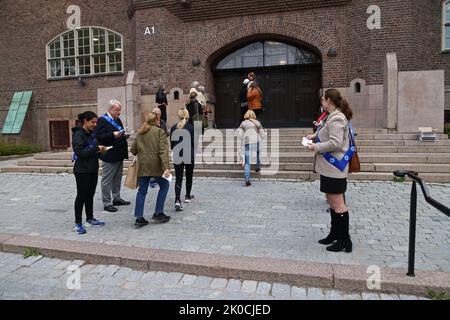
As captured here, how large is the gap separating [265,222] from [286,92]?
498 inches

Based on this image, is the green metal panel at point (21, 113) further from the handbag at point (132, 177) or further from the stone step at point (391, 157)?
the handbag at point (132, 177)

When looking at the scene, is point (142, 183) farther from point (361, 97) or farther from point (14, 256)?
point (361, 97)

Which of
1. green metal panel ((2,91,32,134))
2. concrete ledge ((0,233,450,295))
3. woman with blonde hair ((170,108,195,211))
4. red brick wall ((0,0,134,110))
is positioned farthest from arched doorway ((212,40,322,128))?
concrete ledge ((0,233,450,295))

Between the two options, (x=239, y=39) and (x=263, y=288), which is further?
(x=239, y=39)

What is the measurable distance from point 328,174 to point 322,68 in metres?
12.5

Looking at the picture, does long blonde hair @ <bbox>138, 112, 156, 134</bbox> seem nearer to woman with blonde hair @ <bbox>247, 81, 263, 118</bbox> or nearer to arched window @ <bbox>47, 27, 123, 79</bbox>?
woman with blonde hair @ <bbox>247, 81, 263, 118</bbox>

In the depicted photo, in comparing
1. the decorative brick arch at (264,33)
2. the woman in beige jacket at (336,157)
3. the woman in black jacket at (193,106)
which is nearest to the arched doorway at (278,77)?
the decorative brick arch at (264,33)

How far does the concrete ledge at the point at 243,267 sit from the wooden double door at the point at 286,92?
1367cm

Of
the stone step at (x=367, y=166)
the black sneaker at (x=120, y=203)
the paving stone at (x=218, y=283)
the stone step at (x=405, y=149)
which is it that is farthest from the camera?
the stone step at (x=405, y=149)

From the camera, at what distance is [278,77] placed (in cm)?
1775

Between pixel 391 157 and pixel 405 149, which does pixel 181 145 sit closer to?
pixel 391 157

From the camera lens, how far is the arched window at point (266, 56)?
17.3 m

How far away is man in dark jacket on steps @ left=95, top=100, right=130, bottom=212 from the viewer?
6633 mm

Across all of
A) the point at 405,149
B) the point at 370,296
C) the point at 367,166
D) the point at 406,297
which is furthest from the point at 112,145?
the point at 405,149
